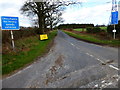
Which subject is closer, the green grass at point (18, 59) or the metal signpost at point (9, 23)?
the green grass at point (18, 59)

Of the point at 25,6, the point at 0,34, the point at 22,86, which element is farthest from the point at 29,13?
the point at 22,86

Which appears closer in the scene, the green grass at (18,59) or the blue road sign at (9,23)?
the green grass at (18,59)

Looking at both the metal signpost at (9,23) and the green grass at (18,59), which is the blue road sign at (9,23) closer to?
the metal signpost at (9,23)

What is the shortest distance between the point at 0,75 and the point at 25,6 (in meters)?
25.8

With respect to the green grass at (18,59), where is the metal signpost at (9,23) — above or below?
above

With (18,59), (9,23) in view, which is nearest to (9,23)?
(9,23)

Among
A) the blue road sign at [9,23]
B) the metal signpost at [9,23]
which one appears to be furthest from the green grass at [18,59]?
the blue road sign at [9,23]

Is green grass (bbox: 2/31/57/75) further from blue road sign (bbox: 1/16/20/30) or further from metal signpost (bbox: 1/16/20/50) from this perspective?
blue road sign (bbox: 1/16/20/30)

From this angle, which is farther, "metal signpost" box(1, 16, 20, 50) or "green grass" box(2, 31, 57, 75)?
"metal signpost" box(1, 16, 20, 50)

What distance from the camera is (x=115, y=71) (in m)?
6.16

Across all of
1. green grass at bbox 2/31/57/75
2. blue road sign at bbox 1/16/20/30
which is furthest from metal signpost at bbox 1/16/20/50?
green grass at bbox 2/31/57/75

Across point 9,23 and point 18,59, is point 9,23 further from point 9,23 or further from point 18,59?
point 18,59

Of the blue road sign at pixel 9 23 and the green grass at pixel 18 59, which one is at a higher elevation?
the blue road sign at pixel 9 23

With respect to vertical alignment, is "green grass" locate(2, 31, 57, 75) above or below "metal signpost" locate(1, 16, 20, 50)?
below
